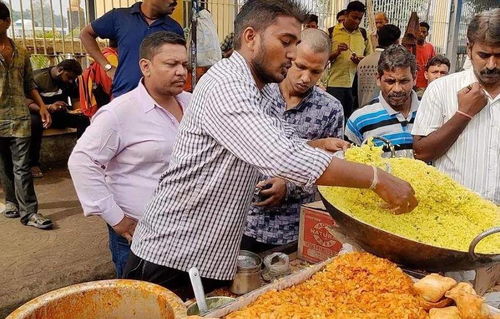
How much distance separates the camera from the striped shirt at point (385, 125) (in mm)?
2820

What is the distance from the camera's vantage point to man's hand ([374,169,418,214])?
1.51 metres

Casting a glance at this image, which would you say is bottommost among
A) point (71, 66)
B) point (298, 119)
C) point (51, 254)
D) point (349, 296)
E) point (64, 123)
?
point (51, 254)

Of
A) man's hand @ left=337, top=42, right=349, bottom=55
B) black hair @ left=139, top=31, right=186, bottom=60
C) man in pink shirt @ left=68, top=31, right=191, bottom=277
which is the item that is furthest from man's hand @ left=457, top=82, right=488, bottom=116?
man's hand @ left=337, top=42, right=349, bottom=55

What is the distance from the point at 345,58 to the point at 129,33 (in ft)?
12.9

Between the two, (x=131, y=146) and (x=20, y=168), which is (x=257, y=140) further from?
(x=20, y=168)

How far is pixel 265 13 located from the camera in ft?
5.45

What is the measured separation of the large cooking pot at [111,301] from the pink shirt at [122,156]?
3.41 ft

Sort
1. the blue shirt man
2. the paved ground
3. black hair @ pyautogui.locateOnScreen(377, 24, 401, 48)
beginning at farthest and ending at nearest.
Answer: black hair @ pyautogui.locateOnScreen(377, 24, 401, 48)
the blue shirt man
the paved ground

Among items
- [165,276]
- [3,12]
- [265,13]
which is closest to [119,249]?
[165,276]

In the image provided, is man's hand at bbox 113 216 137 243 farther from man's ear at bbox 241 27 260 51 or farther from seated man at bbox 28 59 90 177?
seated man at bbox 28 59 90 177

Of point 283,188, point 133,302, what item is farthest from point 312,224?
point 133,302

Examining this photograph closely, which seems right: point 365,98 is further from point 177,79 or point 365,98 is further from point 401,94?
point 177,79

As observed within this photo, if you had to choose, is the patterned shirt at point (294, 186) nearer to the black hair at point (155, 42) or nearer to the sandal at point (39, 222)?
the black hair at point (155, 42)

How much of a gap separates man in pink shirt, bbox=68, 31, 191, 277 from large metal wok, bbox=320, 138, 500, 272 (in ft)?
4.14
